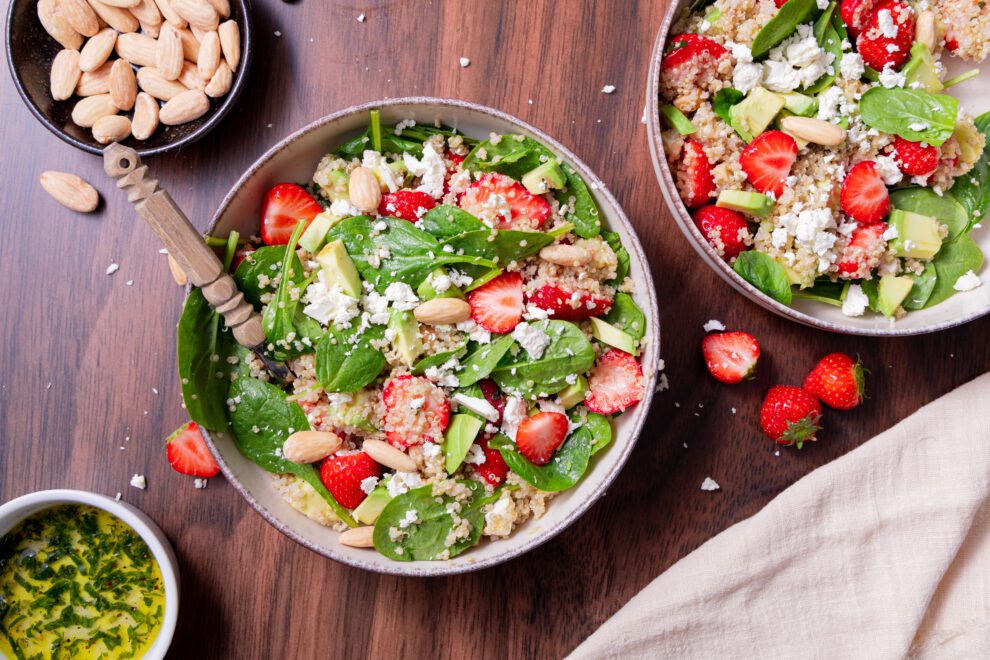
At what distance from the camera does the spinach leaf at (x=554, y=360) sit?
125 centimetres

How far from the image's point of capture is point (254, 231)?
1322 mm

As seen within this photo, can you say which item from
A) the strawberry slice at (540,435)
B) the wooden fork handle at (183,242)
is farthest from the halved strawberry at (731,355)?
the wooden fork handle at (183,242)

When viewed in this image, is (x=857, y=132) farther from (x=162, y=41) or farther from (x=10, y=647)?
(x=10, y=647)

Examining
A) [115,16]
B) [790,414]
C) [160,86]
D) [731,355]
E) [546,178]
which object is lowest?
[790,414]

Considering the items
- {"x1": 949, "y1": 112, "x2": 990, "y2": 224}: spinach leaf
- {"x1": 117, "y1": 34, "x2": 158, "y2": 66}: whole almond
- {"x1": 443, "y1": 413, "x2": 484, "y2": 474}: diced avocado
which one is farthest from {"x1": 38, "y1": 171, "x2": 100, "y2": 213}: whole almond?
{"x1": 949, "y1": 112, "x2": 990, "y2": 224}: spinach leaf

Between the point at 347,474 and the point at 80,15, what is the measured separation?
0.99 m

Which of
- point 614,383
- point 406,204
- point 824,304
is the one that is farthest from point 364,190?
point 824,304

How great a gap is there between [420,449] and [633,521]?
0.49 metres

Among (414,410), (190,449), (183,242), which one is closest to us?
(183,242)

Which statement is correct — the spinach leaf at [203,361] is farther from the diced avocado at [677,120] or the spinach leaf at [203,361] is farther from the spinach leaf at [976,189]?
the spinach leaf at [976,189]

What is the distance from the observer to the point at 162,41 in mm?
1400

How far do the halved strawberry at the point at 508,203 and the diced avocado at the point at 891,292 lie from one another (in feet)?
2.09

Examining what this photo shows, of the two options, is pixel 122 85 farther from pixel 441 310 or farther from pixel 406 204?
pixel 441 310

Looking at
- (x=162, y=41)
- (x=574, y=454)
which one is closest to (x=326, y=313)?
(x=574, y=454)
